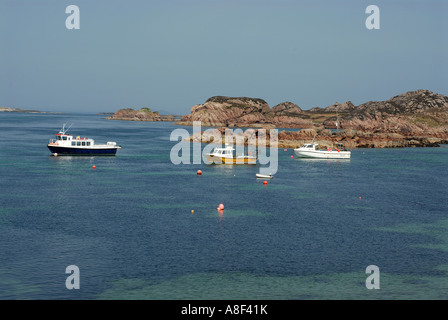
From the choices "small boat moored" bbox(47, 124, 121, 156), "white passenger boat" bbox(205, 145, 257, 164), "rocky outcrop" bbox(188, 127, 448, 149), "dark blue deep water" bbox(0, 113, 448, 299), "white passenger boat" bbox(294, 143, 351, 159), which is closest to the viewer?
"dark blue deep water" bbox(0, 113, 448, 299)

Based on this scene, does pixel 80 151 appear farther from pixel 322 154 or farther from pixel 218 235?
pixel 218 235

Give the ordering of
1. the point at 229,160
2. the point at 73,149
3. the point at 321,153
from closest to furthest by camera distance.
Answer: the point at 229,160, the point at 73,149, the point at 321,153

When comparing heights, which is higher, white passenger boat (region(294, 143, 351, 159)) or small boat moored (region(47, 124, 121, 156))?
small boat moored (region(47, 124, 121, 156))

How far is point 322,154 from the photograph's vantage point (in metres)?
123

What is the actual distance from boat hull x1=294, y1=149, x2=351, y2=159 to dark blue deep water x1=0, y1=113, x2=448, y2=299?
102ft

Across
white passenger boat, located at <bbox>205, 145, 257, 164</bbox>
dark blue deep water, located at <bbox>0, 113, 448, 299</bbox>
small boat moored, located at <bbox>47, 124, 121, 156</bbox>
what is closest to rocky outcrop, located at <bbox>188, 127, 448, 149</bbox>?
white passenger boat, located at <bbox>205, 145, 257, 164</bbox>

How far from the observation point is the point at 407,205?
212 ft

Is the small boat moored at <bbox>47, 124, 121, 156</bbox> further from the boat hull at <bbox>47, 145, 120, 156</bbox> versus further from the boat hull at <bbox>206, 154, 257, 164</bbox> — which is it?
the boat hull at <bbox>206, 154, 257, 164</bbox>

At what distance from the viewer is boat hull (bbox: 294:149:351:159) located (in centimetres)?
12169

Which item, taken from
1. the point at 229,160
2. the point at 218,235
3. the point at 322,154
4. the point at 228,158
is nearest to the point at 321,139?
the point at 322,154

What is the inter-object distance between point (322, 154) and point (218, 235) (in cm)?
7992

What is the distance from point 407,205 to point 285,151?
253 feet

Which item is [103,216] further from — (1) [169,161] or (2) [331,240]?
(1) [169,161]

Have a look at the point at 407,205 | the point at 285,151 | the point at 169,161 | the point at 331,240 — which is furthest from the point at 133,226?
the point at 285,151
